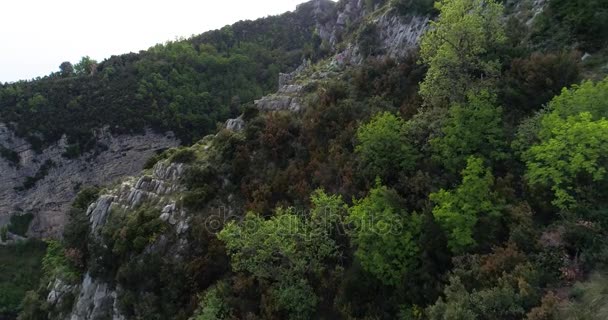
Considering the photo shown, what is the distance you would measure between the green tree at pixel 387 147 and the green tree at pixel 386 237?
3049mm

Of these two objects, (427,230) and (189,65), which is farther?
(189,65)

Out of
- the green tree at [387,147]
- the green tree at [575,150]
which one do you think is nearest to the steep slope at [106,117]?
the green tree at [387,147]

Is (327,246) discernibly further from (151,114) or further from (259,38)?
(259,38)

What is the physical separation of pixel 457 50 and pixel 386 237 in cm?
1021

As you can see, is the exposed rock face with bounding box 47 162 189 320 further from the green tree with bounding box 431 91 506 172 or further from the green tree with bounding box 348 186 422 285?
the green tree with bounding box 431 91 506 172

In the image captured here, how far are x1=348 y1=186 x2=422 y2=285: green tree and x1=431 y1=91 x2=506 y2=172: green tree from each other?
3200 mm

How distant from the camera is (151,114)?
63719 mm

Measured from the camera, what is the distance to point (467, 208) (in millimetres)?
13445

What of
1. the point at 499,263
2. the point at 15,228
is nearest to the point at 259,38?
the point at 15,228

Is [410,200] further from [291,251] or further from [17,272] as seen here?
[17,272]

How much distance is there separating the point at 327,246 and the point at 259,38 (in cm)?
8198

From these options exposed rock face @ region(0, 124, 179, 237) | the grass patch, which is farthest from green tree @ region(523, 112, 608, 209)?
the grass patch

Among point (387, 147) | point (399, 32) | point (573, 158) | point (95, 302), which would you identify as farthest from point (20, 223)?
point (573, 158)

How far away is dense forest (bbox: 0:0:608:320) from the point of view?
12.2m
